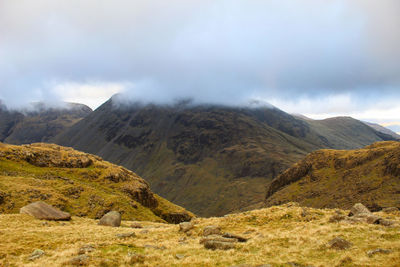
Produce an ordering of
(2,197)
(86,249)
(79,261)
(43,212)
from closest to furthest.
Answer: (79,261)
(86,249)
(43,212)
(2,197)

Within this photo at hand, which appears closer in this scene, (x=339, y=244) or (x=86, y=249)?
(x=339, y=244)

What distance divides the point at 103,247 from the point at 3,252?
27.0 ft

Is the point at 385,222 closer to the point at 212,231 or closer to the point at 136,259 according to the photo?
the point at 212,231

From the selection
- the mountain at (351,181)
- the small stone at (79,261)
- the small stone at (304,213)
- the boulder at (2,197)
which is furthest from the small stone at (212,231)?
the mountain at (351,181)

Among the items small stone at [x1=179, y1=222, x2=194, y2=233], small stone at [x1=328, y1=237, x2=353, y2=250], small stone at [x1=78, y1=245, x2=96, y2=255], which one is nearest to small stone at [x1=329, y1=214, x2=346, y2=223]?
small stone at [x1=328, y1=237, x2=353, y2=250]

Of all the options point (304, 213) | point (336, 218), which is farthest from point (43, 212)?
point (336, 218)

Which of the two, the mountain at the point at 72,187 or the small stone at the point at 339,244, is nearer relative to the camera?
the small stone at the point at 339,244

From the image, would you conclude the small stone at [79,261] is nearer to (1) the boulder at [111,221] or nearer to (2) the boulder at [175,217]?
(1) the boulder at [111,221]

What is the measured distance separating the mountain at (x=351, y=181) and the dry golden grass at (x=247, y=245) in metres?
110

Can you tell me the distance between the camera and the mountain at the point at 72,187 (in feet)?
244

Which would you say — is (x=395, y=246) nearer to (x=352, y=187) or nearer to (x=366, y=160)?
(x=352, y=187)

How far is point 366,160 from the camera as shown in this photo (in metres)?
166

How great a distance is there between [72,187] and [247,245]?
7890 centimetres

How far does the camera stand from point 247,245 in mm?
23375
